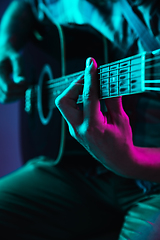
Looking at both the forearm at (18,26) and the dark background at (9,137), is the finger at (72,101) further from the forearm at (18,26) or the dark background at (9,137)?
the dark background at (9,137)

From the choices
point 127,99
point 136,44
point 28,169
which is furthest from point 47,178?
point 136,44

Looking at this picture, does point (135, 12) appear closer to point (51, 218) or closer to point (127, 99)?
point (127, 99)

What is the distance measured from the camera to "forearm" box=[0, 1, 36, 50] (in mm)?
1156

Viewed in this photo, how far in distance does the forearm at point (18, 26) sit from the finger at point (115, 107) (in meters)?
0.80

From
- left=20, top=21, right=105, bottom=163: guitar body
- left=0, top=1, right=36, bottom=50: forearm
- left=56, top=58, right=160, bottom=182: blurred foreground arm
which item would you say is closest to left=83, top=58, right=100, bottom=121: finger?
left=56, top=58, right=160, bottom=182: blurred foreground arm

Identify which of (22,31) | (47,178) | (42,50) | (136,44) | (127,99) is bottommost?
(47,178)

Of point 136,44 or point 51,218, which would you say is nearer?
point 136,44

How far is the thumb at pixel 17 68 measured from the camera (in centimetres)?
106

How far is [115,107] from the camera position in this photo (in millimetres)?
536

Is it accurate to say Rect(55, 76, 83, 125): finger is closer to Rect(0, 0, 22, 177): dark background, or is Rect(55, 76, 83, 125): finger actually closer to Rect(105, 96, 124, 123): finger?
Rect(105, 96, 124, 123): finger

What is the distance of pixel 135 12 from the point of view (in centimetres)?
59

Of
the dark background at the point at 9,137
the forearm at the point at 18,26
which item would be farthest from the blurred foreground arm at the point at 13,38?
→ the dark background at the point at 9,137

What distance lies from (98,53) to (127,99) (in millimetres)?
191

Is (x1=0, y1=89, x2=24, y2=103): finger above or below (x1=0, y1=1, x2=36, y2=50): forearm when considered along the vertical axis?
below
